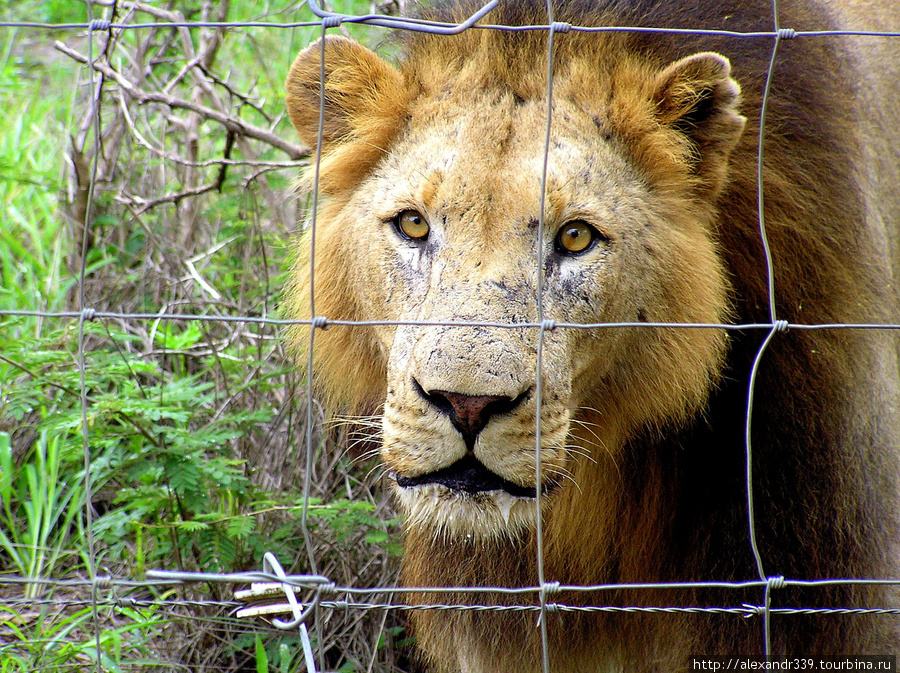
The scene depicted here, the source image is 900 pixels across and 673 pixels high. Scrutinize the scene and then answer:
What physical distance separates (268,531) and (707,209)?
2162 millimetres

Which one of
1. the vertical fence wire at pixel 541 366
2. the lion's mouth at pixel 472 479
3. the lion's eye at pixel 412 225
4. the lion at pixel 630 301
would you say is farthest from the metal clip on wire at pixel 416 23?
the lion's mouth at pixel 472 479

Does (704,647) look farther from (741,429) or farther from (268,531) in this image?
(268,531)

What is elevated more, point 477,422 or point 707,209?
point 707,209

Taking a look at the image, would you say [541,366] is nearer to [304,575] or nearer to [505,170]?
[505,170]

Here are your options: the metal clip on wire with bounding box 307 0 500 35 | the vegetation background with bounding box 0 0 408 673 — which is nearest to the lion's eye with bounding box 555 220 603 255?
the metal clip on wire with bounding box 307 0 500 35

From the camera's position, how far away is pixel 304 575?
8.50 feet

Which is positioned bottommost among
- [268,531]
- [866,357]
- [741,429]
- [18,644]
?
[18,644]

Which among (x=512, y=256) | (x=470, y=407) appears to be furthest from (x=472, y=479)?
(x=512, y=256)

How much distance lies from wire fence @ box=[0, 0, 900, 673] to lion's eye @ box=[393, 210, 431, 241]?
237 mm

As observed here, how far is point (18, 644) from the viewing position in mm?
3020

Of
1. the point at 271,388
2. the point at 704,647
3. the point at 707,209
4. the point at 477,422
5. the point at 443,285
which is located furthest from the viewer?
the point at 271,388

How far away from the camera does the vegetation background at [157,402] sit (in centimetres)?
334

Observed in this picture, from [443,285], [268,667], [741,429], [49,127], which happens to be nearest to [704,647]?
[741,429]

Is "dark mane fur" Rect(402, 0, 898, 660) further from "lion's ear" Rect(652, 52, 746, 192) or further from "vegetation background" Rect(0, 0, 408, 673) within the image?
"vegetation background" Rect(0, 0, 408, 673)
